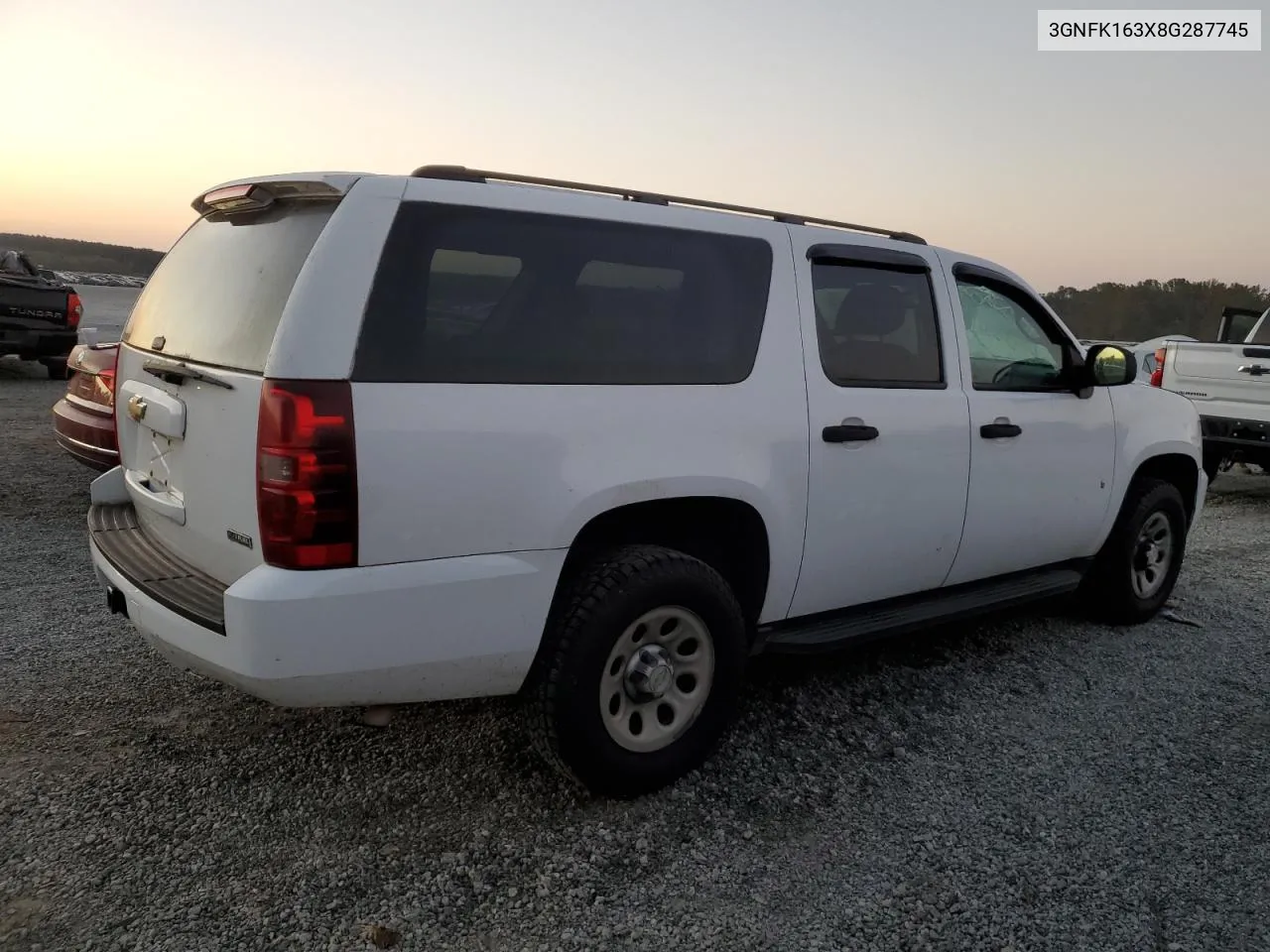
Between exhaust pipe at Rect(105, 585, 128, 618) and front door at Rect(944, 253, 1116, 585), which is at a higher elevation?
front door at Rect(944, 253, 1116, 585)

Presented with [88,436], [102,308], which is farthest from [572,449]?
[102,308]

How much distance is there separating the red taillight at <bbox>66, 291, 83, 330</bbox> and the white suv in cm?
1081

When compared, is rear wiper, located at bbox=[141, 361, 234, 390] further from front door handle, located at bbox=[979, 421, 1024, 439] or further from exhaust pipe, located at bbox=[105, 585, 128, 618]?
front door handle, located at bbox=[979, 421, 1024, 439]

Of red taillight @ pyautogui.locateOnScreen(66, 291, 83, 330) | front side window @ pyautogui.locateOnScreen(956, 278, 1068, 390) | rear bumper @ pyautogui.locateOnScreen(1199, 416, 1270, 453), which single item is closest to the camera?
front side window @ pyautogui.locateOnScreen(956, 278, 1068, 390)

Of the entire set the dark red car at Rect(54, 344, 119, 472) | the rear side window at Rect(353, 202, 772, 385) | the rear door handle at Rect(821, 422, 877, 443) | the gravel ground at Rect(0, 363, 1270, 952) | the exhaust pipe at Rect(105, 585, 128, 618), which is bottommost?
the gravel ground at Rect(0, 363, 1270, 952)

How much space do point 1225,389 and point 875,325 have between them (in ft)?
22.4

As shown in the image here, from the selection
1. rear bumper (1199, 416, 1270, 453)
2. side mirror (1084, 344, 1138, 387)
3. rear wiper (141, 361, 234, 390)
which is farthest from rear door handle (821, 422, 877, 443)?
rear bumper (1199, 416, 1270, 453)

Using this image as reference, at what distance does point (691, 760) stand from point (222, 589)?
1561 mm

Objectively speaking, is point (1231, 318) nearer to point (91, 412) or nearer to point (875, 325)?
point (875, 325)

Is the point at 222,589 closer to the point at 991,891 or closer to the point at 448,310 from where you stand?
the point at 448,310

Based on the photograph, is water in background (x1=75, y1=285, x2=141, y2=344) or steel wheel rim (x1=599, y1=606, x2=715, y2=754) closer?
steel wheel rim (x1=599, y1=606, x2=715, y2=754)

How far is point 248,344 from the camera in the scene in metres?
2.61

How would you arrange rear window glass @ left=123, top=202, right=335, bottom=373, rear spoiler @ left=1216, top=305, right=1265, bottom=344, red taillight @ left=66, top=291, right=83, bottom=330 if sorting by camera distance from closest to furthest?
rear window glass @ left=123, top=202, right=335, bottom=373 → rear spoiler @ left=1216, top=305, right=1265, bottom=344 → red taillight @ left=66, top=291, right=83, bottom=330

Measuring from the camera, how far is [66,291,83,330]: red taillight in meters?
12.6
